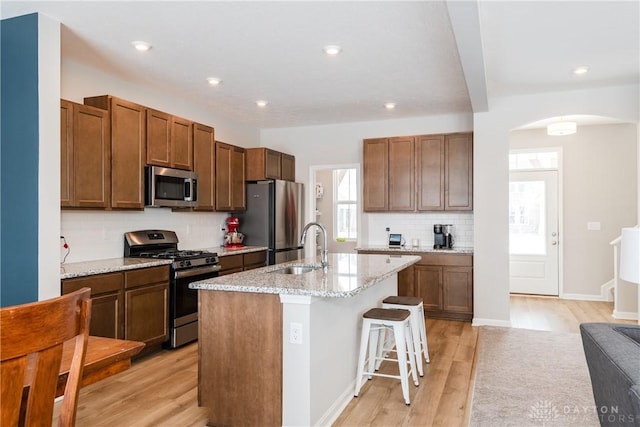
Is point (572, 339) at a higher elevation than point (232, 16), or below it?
below

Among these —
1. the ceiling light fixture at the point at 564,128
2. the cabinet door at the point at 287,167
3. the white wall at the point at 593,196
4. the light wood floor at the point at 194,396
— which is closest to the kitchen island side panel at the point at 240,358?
the light wood floor at the point at 194,396

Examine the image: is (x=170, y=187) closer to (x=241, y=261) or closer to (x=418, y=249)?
(x=241, y=261)

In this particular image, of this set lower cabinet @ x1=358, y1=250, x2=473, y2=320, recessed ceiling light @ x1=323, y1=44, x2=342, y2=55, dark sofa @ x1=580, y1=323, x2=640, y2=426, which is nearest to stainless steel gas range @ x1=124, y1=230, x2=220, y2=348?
recessed ceiling light @ x1=323, y1=44, x2=342, y2=55

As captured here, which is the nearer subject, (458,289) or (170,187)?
(170,187)

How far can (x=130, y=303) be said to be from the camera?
148 inches

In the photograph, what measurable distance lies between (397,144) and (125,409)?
4.52 meters

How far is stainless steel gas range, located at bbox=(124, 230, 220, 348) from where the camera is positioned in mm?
4238

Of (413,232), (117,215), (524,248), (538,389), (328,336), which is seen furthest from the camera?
(524,248)

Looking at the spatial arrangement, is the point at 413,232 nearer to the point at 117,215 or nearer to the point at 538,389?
the point at 538,389

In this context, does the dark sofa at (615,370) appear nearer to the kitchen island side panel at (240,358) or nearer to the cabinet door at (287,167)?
the kitchen island side panel at (240,358)

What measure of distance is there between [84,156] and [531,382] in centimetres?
405

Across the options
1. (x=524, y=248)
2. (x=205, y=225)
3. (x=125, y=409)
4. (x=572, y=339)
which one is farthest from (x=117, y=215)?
(x=524, y=248)

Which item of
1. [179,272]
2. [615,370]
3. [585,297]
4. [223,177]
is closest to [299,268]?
[179,272]

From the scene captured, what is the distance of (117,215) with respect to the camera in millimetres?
4406
